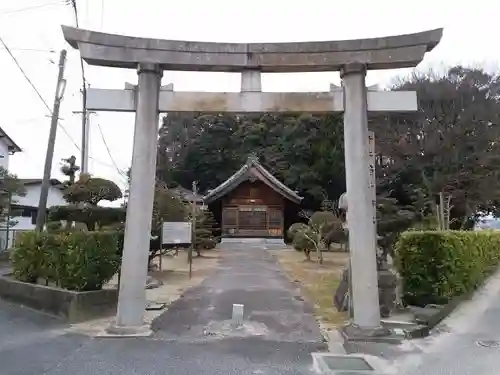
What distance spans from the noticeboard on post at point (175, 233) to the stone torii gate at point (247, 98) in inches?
221

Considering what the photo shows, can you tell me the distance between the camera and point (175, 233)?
13953 mm

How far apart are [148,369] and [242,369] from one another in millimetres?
1173

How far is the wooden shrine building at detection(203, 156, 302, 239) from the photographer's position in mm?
33594

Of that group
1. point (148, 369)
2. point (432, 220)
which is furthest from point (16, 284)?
point (432, 220)

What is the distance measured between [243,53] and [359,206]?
328 centimetres

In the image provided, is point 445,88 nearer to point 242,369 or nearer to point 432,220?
point 432,220

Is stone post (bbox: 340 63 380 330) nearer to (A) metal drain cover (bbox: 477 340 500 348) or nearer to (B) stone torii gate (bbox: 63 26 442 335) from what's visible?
(B) stone torii gate (bbox: 63 26 442 335)

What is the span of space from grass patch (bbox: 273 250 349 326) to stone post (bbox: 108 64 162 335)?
3546 mm

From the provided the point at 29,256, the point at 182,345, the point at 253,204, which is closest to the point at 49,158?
the point at 29,256

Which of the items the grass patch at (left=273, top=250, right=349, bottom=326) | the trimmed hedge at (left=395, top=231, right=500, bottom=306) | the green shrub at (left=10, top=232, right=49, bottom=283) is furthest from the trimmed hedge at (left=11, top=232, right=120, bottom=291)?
the trimmed hedge at (left=395, top=231, right=500, bottom=306)

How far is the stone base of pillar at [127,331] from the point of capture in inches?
293

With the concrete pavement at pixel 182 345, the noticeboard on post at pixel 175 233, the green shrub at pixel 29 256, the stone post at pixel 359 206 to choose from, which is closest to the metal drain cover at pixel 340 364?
the concrete pavement at pixel 182 345

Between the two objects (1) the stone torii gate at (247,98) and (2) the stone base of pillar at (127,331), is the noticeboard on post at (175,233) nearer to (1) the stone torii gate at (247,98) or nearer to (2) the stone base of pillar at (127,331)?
(1) the stone torii gate at (247,98)

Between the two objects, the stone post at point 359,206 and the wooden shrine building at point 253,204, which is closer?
the stone post at point 359,206
